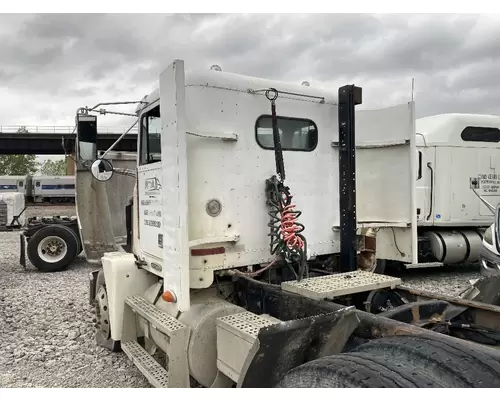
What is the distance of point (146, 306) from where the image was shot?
4.00 meters

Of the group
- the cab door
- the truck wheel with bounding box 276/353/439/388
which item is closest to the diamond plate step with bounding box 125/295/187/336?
the cab door

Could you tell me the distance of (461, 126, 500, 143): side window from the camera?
949 centimetres

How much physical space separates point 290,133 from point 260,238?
1.01 meters

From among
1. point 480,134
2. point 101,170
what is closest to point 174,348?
point 101,170

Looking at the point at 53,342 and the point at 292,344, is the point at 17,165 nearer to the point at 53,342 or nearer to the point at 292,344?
the point at 53,342

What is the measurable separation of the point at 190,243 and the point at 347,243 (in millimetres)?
1483

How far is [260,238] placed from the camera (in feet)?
13.0

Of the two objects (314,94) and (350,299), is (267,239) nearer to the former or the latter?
(350,299)

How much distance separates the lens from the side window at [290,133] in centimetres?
399

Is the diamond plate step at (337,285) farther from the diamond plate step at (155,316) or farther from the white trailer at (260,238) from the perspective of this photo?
the diamond plate step at (155,316)

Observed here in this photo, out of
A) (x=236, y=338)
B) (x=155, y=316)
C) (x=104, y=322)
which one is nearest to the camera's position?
(x=236, y=338)

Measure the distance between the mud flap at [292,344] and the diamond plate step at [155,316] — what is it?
0.96 metres

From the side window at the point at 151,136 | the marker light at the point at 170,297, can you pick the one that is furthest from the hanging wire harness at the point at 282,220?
the side window at the point at 151,136

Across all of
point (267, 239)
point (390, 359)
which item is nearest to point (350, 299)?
point (267, 239)
